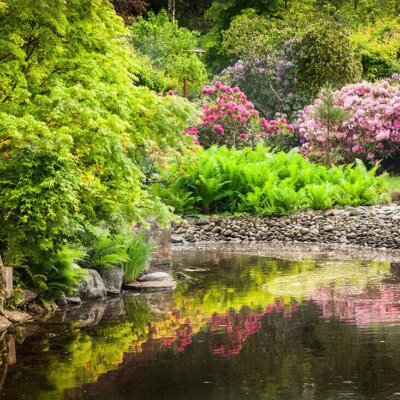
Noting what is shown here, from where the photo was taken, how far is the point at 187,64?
109 ft

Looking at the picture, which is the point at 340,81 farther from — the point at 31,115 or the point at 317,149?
the point at 31,115

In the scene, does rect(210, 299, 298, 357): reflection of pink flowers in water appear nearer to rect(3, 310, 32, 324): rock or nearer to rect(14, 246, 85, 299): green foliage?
rect(14, 246, 85, 299): green foliage

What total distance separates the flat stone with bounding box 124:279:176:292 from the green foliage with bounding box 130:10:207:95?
57.1 feet

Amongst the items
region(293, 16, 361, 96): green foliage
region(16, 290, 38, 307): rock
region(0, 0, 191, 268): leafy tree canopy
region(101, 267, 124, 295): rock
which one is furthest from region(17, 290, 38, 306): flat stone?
region(293, 16, 361, 96): green foliage

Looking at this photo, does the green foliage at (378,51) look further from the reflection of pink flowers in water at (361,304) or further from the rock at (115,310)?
the rock at (115,310)

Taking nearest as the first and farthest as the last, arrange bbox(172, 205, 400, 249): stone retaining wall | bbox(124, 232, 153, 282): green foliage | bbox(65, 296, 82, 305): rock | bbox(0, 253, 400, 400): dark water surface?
bbox(0, 253, 400, 400): dark water surface, bbox(65, 296, 82, 305): rock, bbox(124, 232, 153, 282): green foliage, bbox(172, 205, 400, 249): stone retaining wall

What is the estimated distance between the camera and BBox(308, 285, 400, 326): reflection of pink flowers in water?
10773mm

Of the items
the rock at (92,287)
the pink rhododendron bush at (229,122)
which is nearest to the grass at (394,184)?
the pink rhododendron bush at (229,122)

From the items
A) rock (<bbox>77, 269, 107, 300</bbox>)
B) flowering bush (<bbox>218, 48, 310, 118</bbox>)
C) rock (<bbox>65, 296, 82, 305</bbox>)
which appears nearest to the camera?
Result: rock (<bbox>65, 296, 82, 305</bbox>)

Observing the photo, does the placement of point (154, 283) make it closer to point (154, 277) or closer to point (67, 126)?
point (154, 277)

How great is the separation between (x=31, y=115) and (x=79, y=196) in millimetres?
1160

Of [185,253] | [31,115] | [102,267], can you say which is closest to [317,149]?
[185,253]

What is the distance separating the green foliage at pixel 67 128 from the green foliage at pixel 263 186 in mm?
7124

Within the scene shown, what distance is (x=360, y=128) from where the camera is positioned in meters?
25.2
